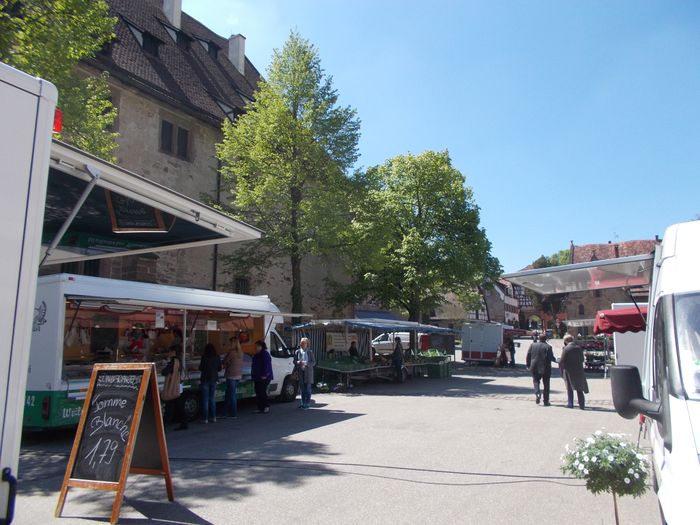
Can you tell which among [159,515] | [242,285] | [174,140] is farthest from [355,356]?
[159,515]

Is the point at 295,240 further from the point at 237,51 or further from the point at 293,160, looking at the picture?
the point at 237,51

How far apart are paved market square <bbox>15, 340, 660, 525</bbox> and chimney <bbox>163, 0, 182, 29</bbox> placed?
23.1 meters

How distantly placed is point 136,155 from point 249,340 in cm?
917

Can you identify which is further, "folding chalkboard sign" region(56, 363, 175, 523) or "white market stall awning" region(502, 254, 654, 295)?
"white market stall awning" region(502, 254, 654, 295)

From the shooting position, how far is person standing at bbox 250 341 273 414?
1310 cm

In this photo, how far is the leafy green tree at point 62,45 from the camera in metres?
9.59

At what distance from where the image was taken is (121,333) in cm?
1327

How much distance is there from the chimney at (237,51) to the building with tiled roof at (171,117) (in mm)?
2687

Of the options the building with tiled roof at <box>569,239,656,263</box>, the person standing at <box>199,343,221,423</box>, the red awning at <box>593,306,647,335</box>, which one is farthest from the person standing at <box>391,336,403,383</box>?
the building with tiled roof at <box>569,239,656,263</box>

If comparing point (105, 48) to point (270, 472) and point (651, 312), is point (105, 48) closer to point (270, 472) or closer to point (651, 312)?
point (270, 472)

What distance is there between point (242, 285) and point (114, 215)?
1946 cm

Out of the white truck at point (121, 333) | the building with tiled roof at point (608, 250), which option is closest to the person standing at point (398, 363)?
the white truck at point (121, 333)

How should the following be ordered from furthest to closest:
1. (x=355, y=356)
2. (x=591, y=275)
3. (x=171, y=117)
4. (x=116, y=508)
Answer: (x=171, y=117)
(x=355, y=356)
(x=591, y=275)
(x=116, y=508)

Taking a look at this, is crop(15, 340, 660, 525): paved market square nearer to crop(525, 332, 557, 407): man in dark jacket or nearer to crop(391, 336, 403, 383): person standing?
crop(525, 332, 557, 407): man in dark jacket
